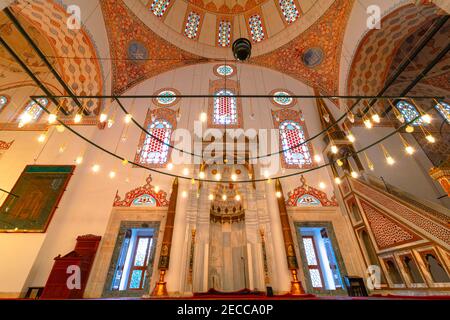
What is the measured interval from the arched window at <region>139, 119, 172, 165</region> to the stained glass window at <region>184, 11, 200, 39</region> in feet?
17.5

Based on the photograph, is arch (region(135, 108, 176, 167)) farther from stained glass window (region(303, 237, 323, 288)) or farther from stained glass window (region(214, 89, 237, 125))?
stained glass window (region(303, 237, 323, 288))

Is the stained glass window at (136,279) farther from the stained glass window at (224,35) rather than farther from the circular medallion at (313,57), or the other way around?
the stained glass window at (224,35)

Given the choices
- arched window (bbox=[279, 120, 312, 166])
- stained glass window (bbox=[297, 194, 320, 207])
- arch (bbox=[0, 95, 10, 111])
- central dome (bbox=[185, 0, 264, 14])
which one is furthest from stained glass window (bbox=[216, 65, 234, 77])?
arch (bbox=[0, 95, 10, 111])

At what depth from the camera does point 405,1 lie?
5.60 metres

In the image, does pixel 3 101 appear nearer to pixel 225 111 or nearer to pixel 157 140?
pixel 157 140

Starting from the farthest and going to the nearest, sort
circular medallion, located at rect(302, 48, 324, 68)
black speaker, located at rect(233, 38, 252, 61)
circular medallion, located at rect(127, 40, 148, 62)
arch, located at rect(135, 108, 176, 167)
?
1. circular medallion, located at rect(302, 48, 324, 68)
2. circular medallion, located at rect(127, 40, 148, 62)
3. arch, located at rect(135, 108, 176, 167)
4. black speaker, located at rect(233, 38, 252, 61)

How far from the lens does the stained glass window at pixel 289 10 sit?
9.41 m

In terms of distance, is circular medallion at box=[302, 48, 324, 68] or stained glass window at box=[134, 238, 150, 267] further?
circular medallion at box=[302, 48, 324, 68]

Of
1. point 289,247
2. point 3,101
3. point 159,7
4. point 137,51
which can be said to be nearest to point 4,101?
point 3,101

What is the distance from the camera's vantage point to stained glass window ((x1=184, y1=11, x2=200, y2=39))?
400 inches

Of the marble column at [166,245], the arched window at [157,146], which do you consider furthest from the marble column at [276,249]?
the arched window at [157,146]
